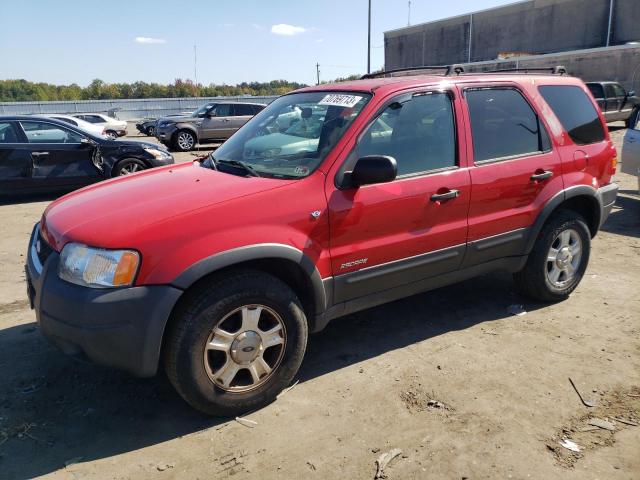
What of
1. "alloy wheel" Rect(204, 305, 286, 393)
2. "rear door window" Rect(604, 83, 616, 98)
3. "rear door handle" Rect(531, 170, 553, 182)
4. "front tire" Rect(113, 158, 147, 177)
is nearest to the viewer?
"alloy wheel" Rect(204, 305, 286, 393)

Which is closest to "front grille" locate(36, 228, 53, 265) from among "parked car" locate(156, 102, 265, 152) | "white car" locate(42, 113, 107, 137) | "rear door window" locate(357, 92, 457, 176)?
"rear door window" locate(357, 92, 457, 176)

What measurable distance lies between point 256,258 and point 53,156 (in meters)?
7.62

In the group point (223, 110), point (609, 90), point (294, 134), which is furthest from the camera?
point (223, 110)

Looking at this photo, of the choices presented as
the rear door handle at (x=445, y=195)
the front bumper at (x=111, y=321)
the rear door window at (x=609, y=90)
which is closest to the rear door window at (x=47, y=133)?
the front bumper at (x=111, y=321)

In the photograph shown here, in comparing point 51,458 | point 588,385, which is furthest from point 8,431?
point 588,385

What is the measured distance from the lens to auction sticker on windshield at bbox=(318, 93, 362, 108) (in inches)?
135

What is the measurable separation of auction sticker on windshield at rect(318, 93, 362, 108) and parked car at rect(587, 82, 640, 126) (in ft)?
58.3

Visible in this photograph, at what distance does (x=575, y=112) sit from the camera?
4.42m

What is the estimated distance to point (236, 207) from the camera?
9.39 ft

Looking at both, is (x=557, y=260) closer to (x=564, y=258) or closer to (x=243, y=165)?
(x=564, y=258)

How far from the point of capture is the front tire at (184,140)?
17672mm

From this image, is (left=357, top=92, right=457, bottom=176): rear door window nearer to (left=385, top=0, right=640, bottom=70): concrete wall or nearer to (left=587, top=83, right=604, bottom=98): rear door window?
(left=587, top=83, right=604, bottom=98): rear door window

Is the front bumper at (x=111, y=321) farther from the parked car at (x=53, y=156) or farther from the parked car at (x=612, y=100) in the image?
the parked car at (x=612, y=100)

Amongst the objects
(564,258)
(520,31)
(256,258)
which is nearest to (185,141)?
(564,258)
